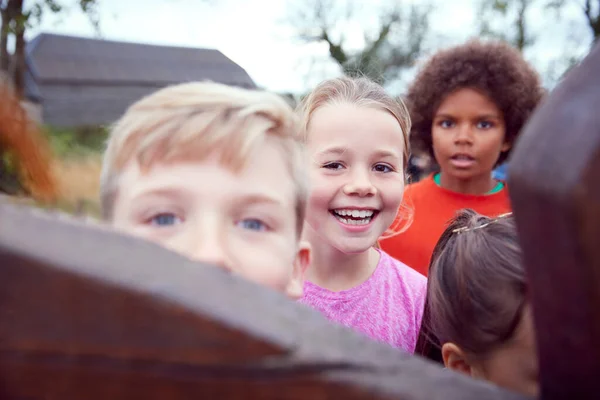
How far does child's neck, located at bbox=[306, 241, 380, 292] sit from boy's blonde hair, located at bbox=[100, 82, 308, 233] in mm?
960

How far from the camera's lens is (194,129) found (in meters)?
0.88

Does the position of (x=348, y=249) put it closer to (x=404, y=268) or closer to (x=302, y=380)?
(x=404, y=268)

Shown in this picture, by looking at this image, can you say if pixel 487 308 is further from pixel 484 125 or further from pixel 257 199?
pixel 484 125

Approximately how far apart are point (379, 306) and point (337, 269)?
185 millimetres

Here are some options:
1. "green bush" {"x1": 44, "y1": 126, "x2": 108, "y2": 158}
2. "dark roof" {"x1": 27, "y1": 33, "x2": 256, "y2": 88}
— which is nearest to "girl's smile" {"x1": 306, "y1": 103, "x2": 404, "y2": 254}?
"dark roof" {"x1": 27, "y1": 33, "x2": 256, "y2": 88}

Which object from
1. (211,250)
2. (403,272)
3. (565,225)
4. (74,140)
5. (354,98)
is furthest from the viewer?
(403,272)

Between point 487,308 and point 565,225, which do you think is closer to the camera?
point 565,225

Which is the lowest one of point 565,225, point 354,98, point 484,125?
point 484,125

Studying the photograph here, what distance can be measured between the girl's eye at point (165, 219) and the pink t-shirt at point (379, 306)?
1.02 metres

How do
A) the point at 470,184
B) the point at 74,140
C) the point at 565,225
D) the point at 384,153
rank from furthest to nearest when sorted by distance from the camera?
the point at 470,184 → the point at 384,153 → the point at 74,140 → the point at 565,225

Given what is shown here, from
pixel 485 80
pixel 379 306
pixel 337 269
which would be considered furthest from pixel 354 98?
pixel 485 80

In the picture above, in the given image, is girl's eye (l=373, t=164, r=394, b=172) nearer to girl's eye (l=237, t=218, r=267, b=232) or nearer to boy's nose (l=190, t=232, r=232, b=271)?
girl's eye (l=237, t=218, r=267, b=232)

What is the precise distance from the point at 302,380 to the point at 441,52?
3434mm

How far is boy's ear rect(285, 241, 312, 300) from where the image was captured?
107 cm
